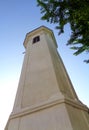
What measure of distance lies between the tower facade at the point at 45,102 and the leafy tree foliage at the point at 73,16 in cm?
269

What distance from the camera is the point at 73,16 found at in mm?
5781

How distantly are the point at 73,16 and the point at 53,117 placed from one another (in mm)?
4404

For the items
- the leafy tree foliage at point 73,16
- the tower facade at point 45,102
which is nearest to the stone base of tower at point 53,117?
the tower facade at point 45,102

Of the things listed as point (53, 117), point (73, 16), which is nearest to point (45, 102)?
point (53, 117)

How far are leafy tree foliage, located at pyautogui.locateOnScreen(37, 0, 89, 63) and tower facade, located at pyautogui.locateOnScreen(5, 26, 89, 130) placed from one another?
269 centimetres

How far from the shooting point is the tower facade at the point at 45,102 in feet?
24.5

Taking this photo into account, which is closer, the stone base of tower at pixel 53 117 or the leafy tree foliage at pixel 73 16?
the leafy tree foliage at pixel 73 16

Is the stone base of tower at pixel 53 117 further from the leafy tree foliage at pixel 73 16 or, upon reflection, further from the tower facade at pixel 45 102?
the leafy tree foliage at pixel 73 16

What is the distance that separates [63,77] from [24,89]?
250cm

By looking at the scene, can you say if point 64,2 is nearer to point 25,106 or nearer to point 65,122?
point 65,122

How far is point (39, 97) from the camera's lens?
357 inches

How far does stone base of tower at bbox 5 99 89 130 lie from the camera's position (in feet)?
23.6

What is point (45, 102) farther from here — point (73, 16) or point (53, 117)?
point (73, 16)

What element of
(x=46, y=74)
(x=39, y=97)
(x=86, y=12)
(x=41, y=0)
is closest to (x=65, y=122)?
(x=39, y=97)
